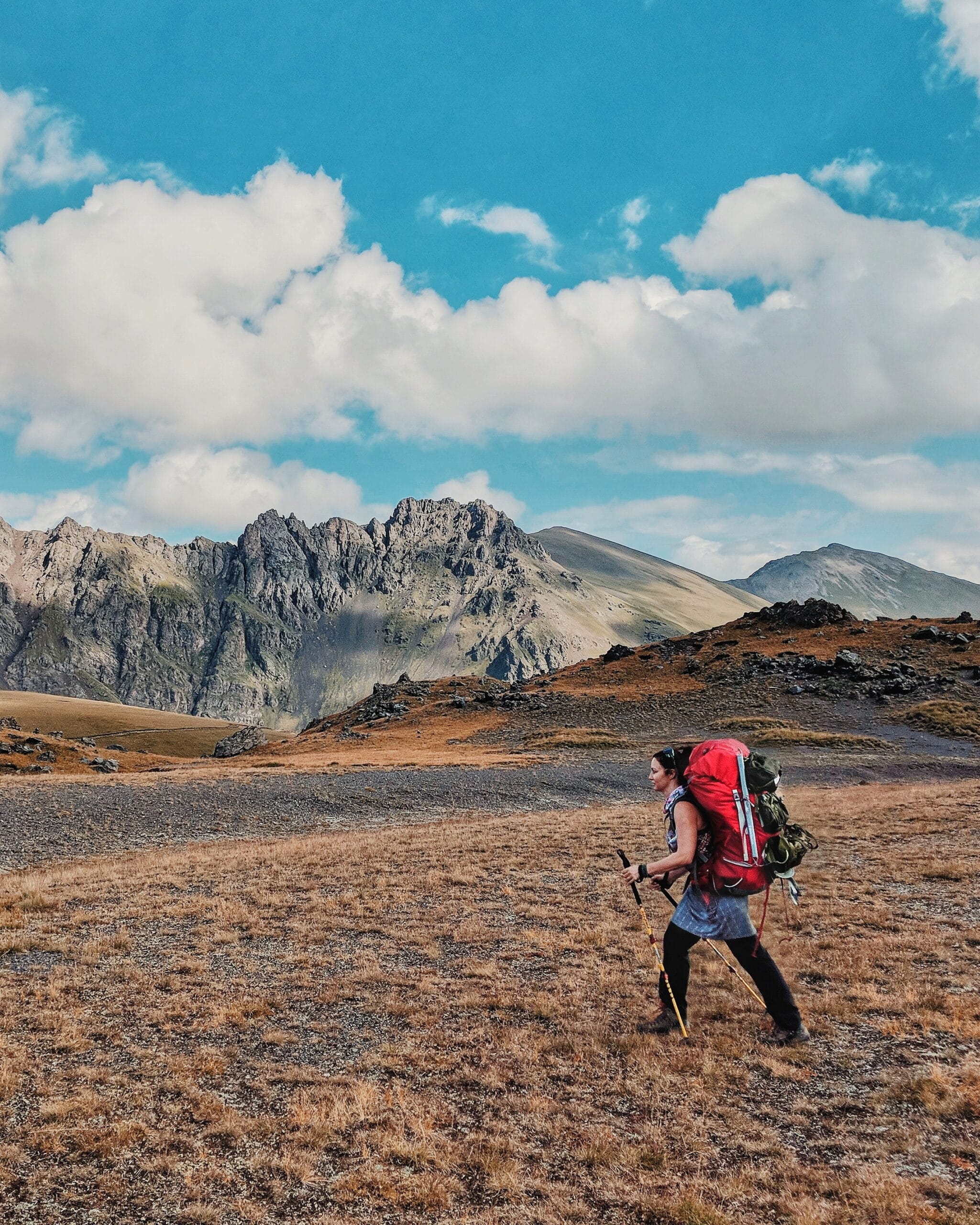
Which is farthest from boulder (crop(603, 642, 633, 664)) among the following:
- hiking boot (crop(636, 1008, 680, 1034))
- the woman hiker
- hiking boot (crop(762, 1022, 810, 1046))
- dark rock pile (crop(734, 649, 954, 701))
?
hiking boot (crop(762, 1022, 810, 1046))

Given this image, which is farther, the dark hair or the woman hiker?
the dark hair

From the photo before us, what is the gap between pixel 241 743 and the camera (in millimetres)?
110938

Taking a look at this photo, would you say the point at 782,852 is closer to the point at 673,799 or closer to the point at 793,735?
the point at 673,799

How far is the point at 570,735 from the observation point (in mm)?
67188

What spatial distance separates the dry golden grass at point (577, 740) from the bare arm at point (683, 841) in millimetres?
53804

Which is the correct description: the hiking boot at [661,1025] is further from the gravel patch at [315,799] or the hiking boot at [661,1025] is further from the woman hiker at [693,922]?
the gravel patch at [315,799]

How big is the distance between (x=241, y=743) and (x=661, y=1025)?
365 feet

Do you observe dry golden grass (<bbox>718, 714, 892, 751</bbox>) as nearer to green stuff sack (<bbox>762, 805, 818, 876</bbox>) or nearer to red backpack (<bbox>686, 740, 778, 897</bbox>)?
green stuff sack (<bbox>762, 805, 818, 876</bbox>)

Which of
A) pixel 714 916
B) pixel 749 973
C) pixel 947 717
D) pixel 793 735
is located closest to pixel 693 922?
pixel 714 916

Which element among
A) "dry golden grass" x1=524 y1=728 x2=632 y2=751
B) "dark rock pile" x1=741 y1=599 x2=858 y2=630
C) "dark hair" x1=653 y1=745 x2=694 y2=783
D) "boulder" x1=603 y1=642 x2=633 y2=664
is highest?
"dark rock pile" x1=741 y1=599 x2=858 y2=630

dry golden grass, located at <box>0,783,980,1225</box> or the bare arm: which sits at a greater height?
the bare arm

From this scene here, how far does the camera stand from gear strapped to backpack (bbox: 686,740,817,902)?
896 cm

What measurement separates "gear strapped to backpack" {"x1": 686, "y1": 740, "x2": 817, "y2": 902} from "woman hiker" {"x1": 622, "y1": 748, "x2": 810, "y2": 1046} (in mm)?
204

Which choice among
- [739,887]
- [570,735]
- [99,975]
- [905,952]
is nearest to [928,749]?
[570,735]
